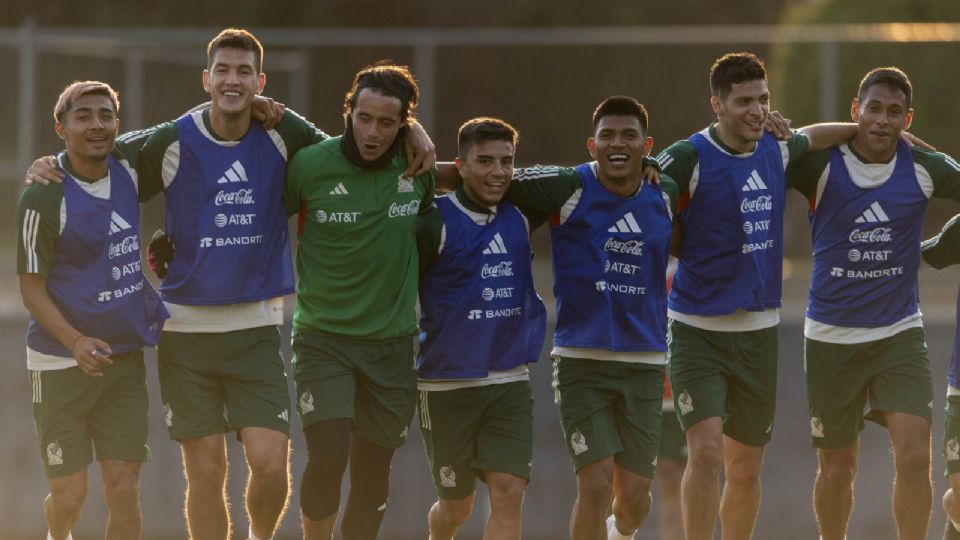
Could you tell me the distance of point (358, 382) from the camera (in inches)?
333

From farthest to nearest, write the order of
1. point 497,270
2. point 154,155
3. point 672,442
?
point 672,442 < point 497,270 < point 154,155

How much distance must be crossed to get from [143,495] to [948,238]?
20.5ft

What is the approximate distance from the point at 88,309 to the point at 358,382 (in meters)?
1.35

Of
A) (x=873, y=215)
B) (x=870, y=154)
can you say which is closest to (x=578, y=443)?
(x=873, y=215)

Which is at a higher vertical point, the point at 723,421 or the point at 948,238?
the point at 948,238

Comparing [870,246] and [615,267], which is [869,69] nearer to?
[870,246]

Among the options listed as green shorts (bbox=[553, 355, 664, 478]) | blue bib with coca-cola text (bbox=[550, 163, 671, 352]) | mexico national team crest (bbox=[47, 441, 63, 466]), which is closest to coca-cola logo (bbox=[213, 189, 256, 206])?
mexico national team crest (bbox=[47, 441, 63, 466])

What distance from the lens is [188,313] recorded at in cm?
846

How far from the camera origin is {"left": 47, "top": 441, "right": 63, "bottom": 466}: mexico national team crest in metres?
8.45

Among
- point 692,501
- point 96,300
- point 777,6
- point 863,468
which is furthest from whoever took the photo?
point 777,6

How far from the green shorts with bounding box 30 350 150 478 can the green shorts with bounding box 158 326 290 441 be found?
0.56 ft

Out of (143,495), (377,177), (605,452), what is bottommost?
(143,495)

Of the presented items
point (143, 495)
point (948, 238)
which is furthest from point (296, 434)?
point (948, 238)

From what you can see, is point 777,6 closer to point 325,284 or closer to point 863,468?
point 863,468
